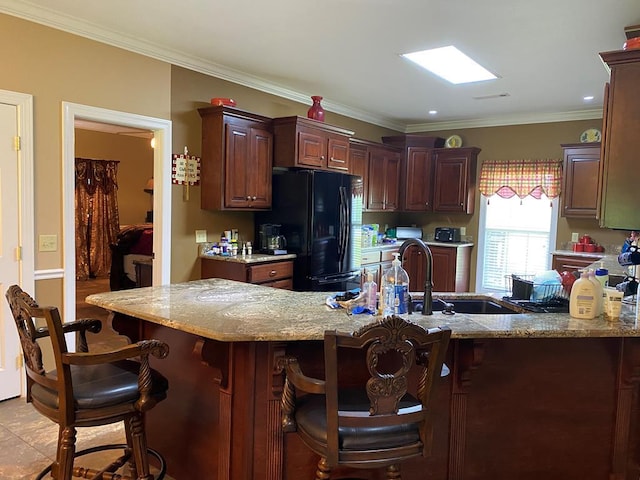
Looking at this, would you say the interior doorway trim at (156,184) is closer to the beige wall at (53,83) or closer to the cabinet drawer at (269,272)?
the beige wall at (53,83)

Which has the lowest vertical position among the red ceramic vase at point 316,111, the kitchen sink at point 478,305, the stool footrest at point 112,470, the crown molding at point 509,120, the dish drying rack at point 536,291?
the stool footrest at point 112,470

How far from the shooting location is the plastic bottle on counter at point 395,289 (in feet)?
7.04

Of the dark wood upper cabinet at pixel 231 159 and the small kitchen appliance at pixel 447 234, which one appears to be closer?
the dark wood upper cabinet at pixel 231 159

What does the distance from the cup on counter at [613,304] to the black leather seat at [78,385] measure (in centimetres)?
195

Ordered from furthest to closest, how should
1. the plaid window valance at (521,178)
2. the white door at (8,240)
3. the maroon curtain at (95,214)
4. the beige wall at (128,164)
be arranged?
1. the beige wall at (128,164)
2. the maroon curtain at (95,214)
3. the plaid window valance at (521,178)
4. the white door at (8,240)

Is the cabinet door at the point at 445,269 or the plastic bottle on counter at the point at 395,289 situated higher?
the plastic bottle on counter at the point at 395,289

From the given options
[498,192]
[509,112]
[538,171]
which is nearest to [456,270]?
[498,192]

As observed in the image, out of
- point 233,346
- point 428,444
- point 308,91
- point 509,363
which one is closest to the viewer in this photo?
point 428,444

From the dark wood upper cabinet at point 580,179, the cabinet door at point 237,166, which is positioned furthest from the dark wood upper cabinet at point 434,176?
the cabinet door at point 237,166

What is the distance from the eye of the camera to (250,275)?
4.18m

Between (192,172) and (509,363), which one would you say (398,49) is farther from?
(509,363)

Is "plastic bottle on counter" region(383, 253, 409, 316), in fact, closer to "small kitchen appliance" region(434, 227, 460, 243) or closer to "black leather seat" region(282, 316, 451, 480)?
"black leather seat" region(282, 316, 451, 480)

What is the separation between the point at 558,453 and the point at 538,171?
4806 millimetres

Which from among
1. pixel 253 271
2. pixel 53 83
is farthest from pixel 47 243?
pixel 253 271
